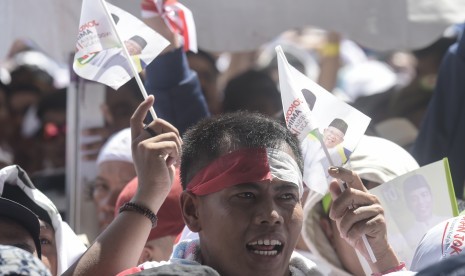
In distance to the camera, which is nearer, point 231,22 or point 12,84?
point 231,22

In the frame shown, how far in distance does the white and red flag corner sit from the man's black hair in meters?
0.97

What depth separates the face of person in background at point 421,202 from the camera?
357 cm

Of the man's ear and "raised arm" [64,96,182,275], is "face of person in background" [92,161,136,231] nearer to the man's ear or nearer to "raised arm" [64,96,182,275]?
"raised arm" [64,96,182,275]

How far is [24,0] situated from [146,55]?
4.63 ft

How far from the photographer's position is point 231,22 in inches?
198

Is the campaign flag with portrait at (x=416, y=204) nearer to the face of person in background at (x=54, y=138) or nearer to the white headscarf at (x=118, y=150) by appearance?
the white headscarf at (x=118, y=150)

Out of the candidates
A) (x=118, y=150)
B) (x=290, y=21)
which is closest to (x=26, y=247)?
(x=118, y=150)

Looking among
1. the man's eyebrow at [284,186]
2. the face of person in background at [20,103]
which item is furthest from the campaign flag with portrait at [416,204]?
the face of person in background at [20,103]

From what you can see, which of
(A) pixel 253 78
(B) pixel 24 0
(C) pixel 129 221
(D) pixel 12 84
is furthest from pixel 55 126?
(C) pixel 129 221

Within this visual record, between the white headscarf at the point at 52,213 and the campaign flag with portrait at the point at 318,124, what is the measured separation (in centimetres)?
86

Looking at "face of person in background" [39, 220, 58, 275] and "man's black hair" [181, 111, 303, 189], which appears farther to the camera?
"face of person in background" [39, 220, 58, 275]

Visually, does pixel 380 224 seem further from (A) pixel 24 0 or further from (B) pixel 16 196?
(A) pixel 24 0

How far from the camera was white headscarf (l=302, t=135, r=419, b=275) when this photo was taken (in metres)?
3.85

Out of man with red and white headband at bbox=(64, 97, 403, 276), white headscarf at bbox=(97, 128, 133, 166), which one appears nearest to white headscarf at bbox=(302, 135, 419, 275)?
man with red and white headband at bbox=(64, 97, 403, 276)
